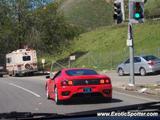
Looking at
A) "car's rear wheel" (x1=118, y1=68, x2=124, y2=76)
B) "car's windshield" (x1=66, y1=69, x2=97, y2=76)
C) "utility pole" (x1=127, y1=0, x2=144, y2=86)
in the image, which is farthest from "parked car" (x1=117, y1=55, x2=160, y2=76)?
"car's windshield" (x1=66, y1=69, x2=97, y2=76)

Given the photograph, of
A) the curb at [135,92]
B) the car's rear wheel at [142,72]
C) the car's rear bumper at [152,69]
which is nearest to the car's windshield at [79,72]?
the curb at [135,92]

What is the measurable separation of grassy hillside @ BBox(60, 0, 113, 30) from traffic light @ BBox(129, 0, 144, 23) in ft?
313

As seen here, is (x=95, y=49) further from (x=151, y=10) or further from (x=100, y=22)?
(x=100, y=22)

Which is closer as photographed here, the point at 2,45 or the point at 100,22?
the point at 2,45

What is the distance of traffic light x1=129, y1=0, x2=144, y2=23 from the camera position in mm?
25172

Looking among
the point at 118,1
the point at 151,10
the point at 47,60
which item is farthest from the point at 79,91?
the point at 151,10

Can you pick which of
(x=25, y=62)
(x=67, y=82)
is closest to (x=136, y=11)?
(x=67, y=82)

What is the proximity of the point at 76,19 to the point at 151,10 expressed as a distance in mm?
45574

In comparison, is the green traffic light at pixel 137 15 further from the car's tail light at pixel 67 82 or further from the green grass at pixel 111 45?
the green grass at pixel 111 45

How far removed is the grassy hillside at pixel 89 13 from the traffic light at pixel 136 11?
9549 centimetres

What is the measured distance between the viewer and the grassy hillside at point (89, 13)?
125m

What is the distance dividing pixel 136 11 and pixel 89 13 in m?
106

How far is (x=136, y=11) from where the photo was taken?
2534cm

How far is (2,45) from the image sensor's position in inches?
2739
